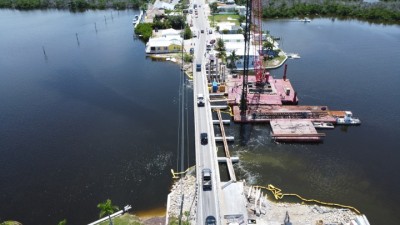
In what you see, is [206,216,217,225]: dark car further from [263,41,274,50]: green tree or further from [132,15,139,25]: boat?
[132,15,139,25]: boat

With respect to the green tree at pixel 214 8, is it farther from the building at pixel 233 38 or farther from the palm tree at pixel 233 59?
the palm tree at pixel 233 59

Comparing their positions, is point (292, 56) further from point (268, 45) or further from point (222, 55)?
point (222, 55)

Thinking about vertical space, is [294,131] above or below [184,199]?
above

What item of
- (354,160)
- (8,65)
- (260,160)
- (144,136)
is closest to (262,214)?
(260,160)

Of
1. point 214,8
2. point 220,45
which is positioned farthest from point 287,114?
point 214,8

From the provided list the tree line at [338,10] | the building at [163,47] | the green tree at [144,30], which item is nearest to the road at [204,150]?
the building at [163,47]

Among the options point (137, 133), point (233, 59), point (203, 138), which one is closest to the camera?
point (203, 138)
